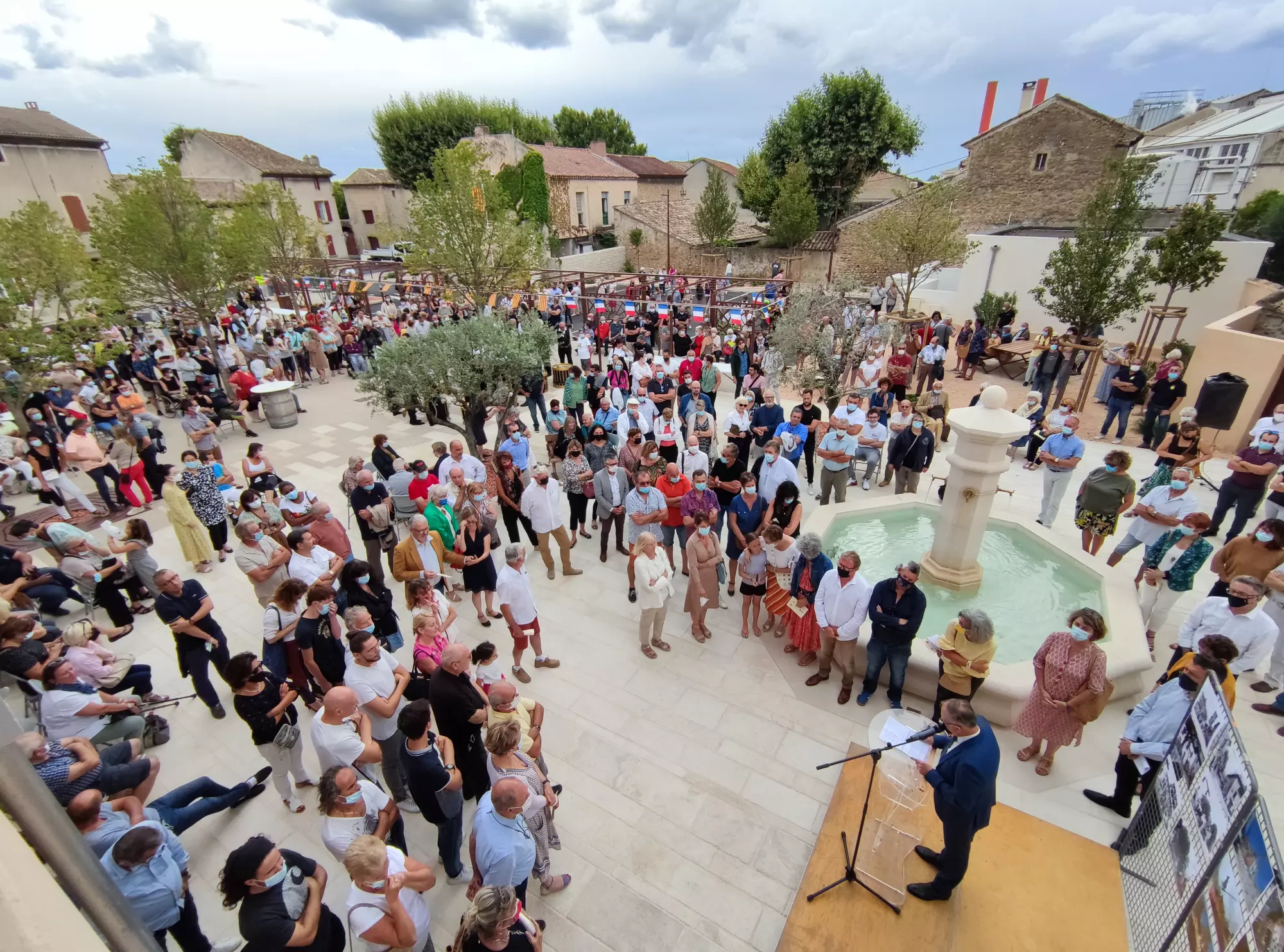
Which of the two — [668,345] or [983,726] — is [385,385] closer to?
[983,726]

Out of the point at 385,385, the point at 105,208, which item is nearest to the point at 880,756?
the point at 385,385

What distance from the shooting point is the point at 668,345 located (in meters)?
15.7

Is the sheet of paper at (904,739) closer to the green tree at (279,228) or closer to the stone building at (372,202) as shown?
the green tree at (279,228)

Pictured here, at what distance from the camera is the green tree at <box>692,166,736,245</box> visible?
109 feet

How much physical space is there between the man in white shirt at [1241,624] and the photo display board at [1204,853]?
4.13 feet

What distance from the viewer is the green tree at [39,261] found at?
12.1m

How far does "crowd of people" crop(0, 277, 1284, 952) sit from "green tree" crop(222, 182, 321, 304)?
13649 millimetres

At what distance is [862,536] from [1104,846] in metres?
3.86

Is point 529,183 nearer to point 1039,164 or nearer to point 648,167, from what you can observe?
point 648,167

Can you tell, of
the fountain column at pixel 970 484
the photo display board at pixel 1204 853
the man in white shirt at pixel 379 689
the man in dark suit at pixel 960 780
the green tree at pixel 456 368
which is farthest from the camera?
the green tree at pixel 456 368

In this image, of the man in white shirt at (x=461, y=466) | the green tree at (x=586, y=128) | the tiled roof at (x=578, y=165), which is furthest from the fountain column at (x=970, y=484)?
the green tree at (x=586, y=128)

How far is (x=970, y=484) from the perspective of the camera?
618cm

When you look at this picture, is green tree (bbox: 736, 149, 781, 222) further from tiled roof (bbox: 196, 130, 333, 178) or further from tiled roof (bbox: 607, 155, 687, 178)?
tiled roof (bbox: 196, 130, 333, 178)

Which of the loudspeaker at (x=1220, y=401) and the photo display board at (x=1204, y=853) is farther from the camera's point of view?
the loudspeaker at (x=1220, y=401)
